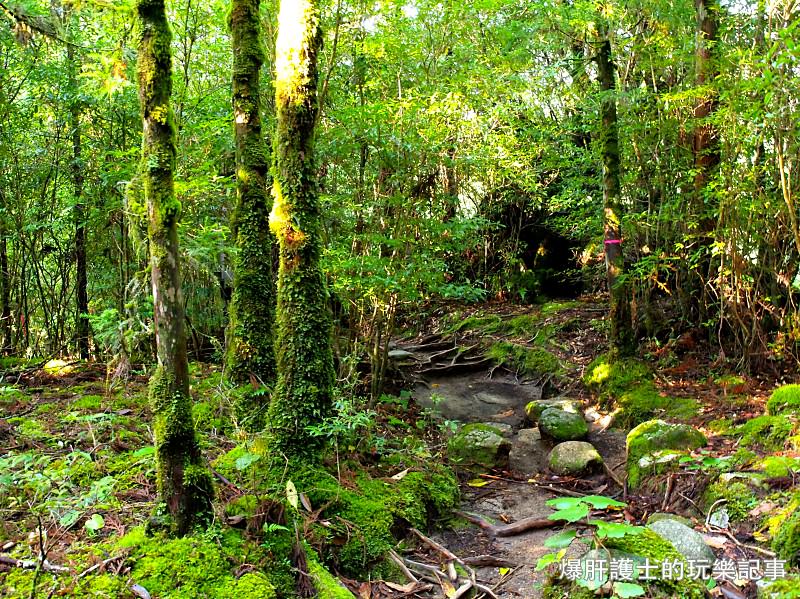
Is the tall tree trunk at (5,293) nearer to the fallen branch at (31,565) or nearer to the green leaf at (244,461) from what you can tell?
the fallen branch at (31,565)

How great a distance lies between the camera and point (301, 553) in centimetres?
385

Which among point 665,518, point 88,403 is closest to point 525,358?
point 665,518

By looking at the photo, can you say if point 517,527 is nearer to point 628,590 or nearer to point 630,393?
point 628,590

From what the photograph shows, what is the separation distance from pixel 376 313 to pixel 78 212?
5.20 metres

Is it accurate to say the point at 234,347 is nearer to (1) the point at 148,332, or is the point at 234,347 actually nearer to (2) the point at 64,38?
(1) the point at 148,332

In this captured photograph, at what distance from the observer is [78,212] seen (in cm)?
870

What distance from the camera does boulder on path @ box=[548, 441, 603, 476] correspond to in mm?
6840

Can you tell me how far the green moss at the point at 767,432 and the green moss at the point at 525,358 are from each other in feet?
14.0

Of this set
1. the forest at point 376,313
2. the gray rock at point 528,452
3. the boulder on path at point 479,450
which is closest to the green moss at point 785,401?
the forest at point 376,313

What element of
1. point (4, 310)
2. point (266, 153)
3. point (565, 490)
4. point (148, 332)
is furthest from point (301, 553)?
point (4, 310)

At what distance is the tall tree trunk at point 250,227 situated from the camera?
21.3 ft

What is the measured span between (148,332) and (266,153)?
3789 mm

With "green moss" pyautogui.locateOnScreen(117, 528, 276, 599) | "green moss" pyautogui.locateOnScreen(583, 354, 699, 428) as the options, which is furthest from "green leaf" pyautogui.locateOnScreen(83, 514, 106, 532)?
"green moss" pyautogui.locateOnScreen(583, 354, 699, 428)

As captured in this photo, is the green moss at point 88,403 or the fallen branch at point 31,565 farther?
the green moss at point 88,403
